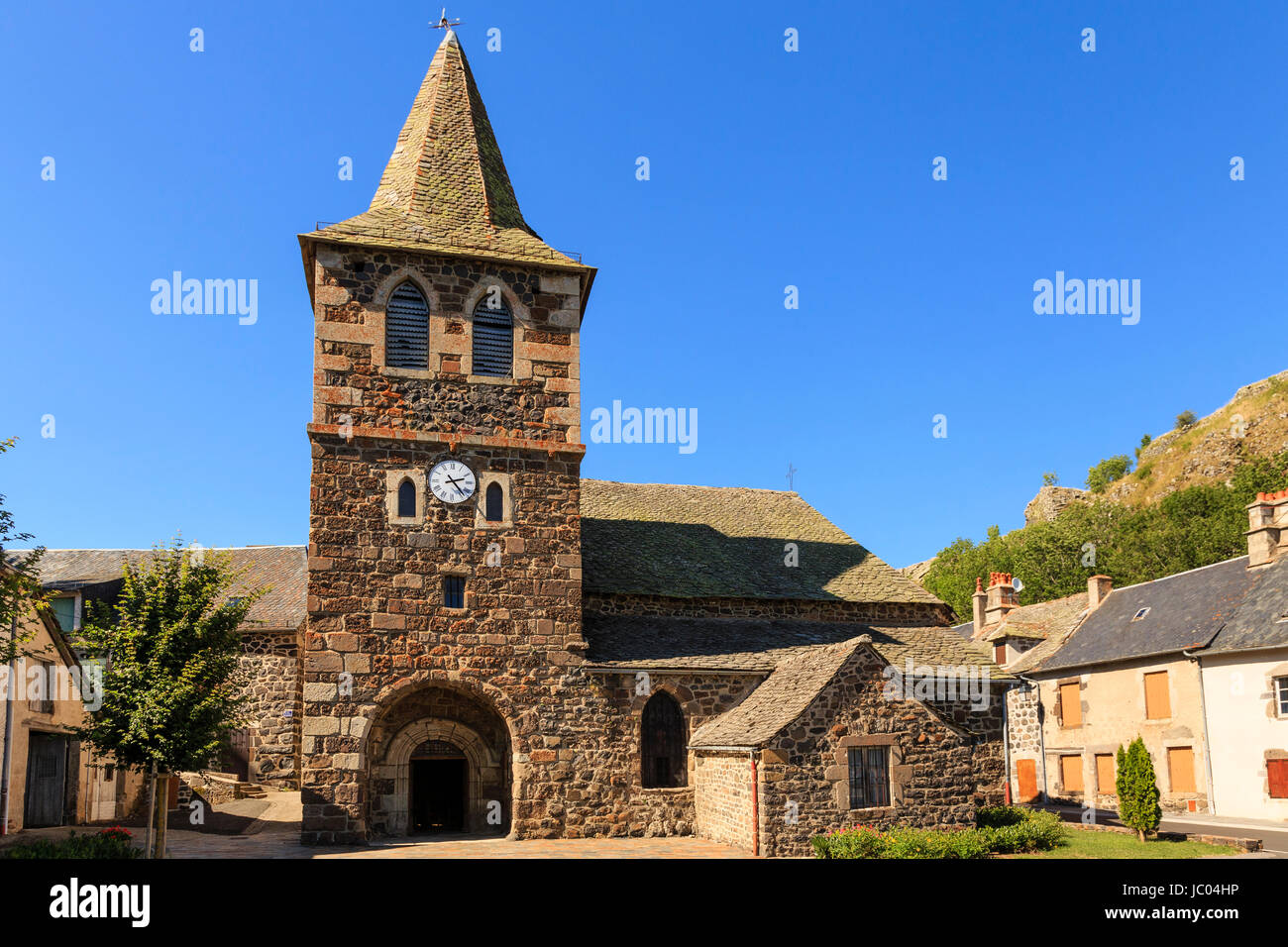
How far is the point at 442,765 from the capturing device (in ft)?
71.8

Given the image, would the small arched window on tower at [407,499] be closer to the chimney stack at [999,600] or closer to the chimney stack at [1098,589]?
the chimney stack at [1098,589]

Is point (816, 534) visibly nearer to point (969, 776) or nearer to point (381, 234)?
point (969, 776)

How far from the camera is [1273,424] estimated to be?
6819 centimetres

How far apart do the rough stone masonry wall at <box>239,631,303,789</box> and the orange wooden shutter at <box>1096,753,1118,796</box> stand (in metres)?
25.5

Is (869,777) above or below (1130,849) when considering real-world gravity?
above

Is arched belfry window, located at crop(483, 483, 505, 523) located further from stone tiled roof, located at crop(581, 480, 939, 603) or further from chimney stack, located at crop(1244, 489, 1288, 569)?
chimney stack, located at crop(1244, 489, 1288, 569)

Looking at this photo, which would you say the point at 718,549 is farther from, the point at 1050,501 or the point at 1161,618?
the point at 1050,501

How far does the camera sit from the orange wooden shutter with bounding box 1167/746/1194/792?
28312 millimetres

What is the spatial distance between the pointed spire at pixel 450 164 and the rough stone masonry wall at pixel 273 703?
43.7ft

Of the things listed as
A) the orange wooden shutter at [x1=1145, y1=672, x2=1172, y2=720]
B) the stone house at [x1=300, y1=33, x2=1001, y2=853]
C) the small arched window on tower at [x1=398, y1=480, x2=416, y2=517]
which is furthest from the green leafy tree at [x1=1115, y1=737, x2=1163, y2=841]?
the small arched window on tower at [x1=398, y1=480, x2=416, y2=517]

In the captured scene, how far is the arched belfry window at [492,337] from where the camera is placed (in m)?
22.5

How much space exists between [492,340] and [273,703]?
44.2 feet

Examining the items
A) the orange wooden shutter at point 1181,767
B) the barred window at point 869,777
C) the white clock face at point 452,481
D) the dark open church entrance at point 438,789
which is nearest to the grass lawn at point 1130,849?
the barred window at point 869,777

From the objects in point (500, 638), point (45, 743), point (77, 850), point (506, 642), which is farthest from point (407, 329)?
point (45, 743)
